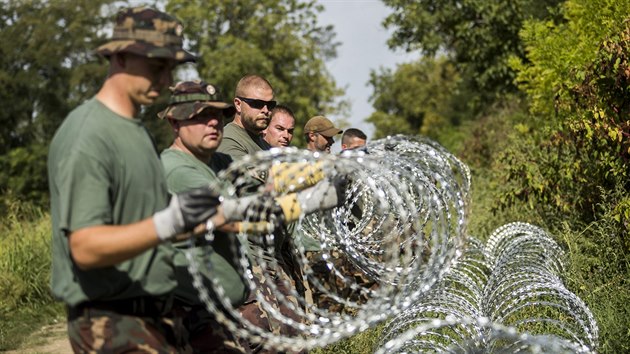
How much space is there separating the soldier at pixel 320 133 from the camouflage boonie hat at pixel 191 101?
475cm

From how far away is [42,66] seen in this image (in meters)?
50.5

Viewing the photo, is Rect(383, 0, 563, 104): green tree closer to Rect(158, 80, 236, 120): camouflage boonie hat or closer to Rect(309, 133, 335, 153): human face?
Rect(309, 133, 335, 153): human face

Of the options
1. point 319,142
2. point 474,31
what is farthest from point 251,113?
point 474,31

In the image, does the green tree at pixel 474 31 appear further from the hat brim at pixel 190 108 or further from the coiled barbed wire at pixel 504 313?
the hat brim at pixel 190 108

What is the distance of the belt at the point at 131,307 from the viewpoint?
13.4 ft

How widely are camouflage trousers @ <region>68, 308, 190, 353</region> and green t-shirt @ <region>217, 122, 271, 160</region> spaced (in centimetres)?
291

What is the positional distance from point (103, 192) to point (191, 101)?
1.38 metres

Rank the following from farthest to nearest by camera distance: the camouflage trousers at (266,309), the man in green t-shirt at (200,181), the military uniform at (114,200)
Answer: the camouflage trousers at (266,309) → the man in green t-shirt at (200,181) → the military uniform at (114,200)

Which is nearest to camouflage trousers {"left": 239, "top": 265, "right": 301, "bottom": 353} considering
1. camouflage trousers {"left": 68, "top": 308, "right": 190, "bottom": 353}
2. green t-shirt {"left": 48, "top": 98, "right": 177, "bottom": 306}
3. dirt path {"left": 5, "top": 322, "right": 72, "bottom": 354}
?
camouflage trousers {"left": 68, "top": 308, "right": 190, "bottom": 353}

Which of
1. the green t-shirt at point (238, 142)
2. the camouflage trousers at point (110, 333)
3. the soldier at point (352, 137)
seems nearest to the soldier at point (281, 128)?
the green t-shirt at point (238, 142)

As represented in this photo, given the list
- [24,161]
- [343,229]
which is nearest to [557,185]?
[343,229]

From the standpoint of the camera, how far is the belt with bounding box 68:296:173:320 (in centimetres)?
407

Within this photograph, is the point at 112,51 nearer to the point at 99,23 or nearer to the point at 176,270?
the point at 176,270

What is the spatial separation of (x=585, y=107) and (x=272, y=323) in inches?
189
